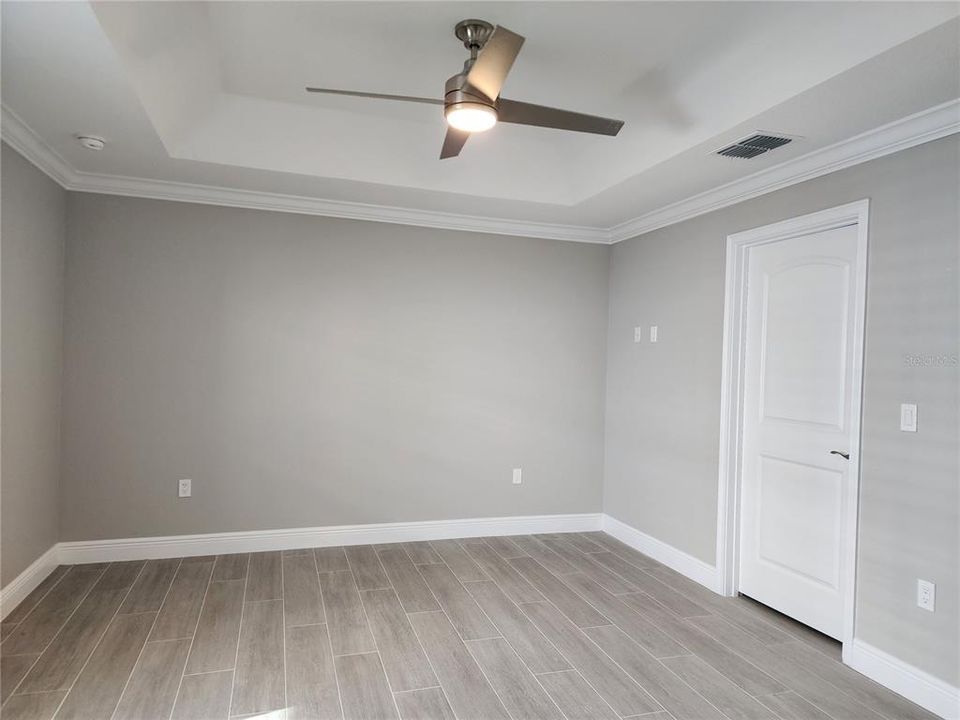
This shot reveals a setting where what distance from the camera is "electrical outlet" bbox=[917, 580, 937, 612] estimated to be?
99.0 inches

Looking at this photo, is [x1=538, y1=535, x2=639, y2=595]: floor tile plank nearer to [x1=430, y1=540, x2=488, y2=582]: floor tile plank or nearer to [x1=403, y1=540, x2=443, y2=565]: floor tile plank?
[x1=430, y1=540, x2=488, y2=582]: floor tile plank

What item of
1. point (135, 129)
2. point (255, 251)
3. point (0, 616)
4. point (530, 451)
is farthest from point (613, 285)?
point (0, 616)

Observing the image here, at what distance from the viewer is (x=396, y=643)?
2951 millimetres

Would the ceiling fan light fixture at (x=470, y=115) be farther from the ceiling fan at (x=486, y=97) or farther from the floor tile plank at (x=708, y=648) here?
the floor tile plank at (x=708, y=648)

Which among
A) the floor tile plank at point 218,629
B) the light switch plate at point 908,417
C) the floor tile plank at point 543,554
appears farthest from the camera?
the floor tile plank at point 543,554

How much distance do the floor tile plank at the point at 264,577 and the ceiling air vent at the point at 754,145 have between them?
337 cm

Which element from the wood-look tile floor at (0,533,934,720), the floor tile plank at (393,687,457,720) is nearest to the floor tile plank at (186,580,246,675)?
the wood-look tile floor at (0,533,934,720)

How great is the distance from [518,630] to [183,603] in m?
1.80

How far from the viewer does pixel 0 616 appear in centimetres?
301

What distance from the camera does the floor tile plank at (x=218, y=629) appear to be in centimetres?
271

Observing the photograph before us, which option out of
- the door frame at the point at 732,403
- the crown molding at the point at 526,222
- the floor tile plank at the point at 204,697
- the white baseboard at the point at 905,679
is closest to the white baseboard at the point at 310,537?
the door frame at the point at 732,403

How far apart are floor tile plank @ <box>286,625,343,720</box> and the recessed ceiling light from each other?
8.70 feet

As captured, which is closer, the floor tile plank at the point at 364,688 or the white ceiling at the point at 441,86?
the white ceiling at the point at 441,86

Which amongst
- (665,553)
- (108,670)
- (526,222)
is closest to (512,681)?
(108,670)
